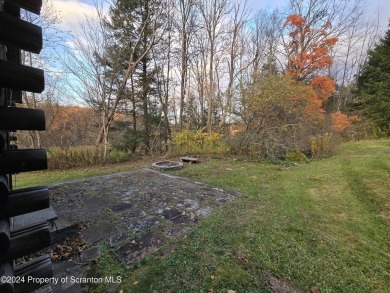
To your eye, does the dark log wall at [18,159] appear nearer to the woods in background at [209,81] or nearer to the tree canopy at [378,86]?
the woods in background at [209,81]

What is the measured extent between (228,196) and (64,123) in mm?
13459

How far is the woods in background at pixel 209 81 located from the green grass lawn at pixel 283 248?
4.14m

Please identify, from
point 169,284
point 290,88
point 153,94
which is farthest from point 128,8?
point 169,284

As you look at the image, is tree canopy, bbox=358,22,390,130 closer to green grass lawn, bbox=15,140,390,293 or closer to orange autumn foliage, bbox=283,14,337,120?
orange autumn foliage, bbox=283,14,337,120

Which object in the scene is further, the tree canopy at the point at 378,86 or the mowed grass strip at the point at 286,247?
the tree canopy at the point at 378,86

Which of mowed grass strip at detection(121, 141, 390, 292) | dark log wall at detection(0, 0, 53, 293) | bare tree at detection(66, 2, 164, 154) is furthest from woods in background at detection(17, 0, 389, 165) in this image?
dark log wall at detection(0, 0, 53, 293)

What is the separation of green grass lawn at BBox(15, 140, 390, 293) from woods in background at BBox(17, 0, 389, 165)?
163 inches

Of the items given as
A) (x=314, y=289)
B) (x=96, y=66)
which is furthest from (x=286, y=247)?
(x=96, y=66)

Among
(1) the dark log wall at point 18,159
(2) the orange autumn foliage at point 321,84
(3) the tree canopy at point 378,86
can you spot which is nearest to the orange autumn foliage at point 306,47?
(2) the orange autumn foliage at point 321,84

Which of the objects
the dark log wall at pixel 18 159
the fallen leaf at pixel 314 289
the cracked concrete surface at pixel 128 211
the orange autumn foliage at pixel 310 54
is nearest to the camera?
the dark log wall at pixel 18 159

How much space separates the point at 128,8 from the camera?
1027cm

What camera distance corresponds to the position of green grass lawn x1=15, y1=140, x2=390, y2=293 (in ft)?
5.24

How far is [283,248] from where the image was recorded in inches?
79.5

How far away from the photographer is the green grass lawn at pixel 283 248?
5.24 ft
